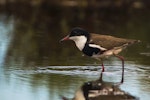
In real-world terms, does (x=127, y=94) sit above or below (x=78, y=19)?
below

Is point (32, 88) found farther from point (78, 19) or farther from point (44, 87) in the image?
point (78, 19)

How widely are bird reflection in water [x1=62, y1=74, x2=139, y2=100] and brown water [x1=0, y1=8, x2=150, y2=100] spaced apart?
3.1 inches

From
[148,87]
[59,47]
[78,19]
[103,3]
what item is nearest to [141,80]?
[148,87]

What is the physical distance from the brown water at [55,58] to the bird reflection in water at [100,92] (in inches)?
3.1

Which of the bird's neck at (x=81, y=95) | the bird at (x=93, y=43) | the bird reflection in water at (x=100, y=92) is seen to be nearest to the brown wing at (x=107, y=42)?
the bird at (x=93, y=43)

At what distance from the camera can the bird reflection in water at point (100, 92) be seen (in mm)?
6312

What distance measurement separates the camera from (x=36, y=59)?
8.66 m

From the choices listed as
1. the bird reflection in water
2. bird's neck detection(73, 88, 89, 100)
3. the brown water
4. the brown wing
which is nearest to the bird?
the brown wing

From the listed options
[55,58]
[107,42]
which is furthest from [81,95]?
[55,58]

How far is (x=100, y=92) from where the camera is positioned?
6566 millimetres

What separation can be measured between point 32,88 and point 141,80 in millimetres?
1334

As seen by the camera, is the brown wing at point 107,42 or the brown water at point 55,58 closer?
the brown water at point 55,58

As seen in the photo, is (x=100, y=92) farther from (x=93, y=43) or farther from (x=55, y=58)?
(x=55, y=58)

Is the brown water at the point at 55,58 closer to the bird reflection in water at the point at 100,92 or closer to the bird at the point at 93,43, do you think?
the bird reflection in water at the point at 100,92
